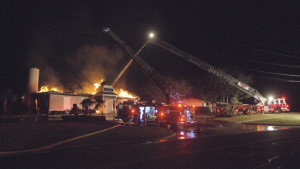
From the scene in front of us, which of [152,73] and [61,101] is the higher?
[152,73]

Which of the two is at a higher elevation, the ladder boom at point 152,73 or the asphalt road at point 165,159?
the ladder boom at point 152,73

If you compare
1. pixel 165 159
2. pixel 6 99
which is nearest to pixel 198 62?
pixel 165 159

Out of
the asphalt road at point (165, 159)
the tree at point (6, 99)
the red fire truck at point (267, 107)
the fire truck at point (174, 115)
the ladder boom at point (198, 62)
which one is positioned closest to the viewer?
the asphalt road at point (165, 159)

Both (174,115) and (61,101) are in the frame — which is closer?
(174,115)

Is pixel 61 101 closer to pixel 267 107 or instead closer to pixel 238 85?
pixel 238 85

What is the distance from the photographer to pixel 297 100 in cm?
5488

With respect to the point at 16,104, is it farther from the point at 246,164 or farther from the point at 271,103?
the point at 271,103

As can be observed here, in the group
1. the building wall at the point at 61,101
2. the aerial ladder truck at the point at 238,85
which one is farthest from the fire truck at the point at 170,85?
the building wall at the point at 61,101

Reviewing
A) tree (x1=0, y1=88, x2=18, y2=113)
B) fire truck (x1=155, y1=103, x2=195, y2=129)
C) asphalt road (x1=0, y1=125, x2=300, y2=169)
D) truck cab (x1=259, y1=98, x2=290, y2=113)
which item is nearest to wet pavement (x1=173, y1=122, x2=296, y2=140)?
fire truck (x1=155, y1=103, x2=195, y2=129)

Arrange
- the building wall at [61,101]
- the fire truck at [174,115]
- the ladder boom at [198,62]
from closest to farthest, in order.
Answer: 1. the fire truck at [174,115]
2. the ladder boom at [198,62]
3. the building wall at [61,101]

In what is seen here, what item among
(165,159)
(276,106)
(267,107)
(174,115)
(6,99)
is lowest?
(165,159)

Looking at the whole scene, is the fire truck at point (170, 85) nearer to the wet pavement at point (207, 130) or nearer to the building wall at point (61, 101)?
the wet pavement at point (207, 130)

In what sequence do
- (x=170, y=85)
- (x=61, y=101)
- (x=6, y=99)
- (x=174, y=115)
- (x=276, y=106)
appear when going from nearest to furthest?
(x=174, y=115) → (x=170, y=85) → (x=6, y=99) → (x=61, y=101) → (x=276, y=106)

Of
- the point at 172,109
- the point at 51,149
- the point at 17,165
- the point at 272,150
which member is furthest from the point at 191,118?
the point at 17,165
